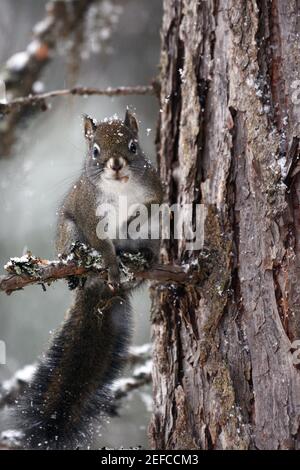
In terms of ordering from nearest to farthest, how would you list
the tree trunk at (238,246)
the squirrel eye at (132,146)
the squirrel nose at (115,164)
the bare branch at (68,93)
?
1. the tree trunk at (238,246)
2. the squirrel nose at (115,164)
3. the squirrel eye at (132,146)
4. the bare branch at (68,93)

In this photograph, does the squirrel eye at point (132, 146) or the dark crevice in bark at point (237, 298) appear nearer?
the dark crevice in bark at point (237, 298)

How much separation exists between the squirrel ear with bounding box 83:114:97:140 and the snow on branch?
1.14 feet

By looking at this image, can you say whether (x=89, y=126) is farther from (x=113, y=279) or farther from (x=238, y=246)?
(x=238, y=246)

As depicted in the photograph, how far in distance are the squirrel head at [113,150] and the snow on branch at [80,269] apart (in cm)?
22

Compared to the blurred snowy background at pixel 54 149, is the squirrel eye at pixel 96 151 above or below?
below

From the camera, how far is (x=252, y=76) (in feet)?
6.10

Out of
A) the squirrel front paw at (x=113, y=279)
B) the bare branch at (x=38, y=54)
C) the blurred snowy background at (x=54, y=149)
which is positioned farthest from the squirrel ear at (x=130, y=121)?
the blurred snowy background at (x=54, y=149)

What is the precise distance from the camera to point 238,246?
1851mm

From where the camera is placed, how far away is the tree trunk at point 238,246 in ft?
5.70

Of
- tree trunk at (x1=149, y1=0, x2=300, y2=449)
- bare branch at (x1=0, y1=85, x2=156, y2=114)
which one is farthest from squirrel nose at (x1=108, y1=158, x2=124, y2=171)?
bare branch at (x1=0, y1=85, x2=156, y2=114)

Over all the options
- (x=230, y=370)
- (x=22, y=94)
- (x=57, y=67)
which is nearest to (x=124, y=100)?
(x=57, y=67)

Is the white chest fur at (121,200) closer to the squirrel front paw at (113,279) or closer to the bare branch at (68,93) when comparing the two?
the squirrel front paw at (113,279)

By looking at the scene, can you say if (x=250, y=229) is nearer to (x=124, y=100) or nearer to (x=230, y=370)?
(x=230, y=370)

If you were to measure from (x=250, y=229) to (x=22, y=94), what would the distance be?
149 centimetres
